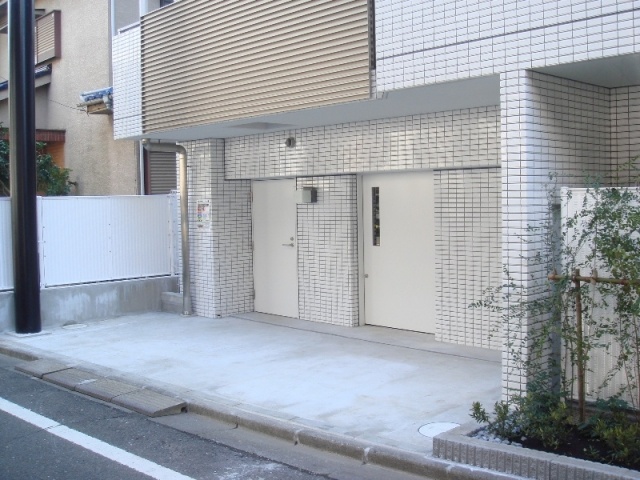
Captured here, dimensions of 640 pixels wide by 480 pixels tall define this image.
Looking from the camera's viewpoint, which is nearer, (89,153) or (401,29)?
(401,29)

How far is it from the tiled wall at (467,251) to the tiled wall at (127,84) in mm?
5018

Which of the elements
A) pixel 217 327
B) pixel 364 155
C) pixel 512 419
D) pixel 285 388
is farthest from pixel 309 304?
pixel 512 419

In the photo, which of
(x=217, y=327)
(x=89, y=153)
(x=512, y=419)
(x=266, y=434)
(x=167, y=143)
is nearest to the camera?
(x=512, y=419)

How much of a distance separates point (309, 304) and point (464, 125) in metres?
3.79

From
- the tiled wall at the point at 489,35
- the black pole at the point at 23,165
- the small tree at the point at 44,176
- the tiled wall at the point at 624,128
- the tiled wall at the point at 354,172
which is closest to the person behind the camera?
the tiled wall at the point at 489,35

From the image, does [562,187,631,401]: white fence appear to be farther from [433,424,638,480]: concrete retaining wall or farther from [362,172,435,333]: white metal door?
[362,172,435,333]: white metal door

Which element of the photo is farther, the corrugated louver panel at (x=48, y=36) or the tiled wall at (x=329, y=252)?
the corrugated louver panel at (x=48, y=36)

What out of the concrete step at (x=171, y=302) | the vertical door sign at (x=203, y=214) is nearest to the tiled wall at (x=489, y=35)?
the vertical door sign at (x=203, y=214)

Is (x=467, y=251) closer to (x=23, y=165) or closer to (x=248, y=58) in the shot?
(x=248, y=58)

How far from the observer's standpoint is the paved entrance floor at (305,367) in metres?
6.57

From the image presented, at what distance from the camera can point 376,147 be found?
9688 mm

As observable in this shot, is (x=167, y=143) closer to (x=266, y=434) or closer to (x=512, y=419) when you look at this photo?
(x=266, y=434)

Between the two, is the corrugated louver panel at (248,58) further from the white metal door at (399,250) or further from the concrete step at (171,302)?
the concrete step at (171,302)

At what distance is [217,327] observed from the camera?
10930mm
